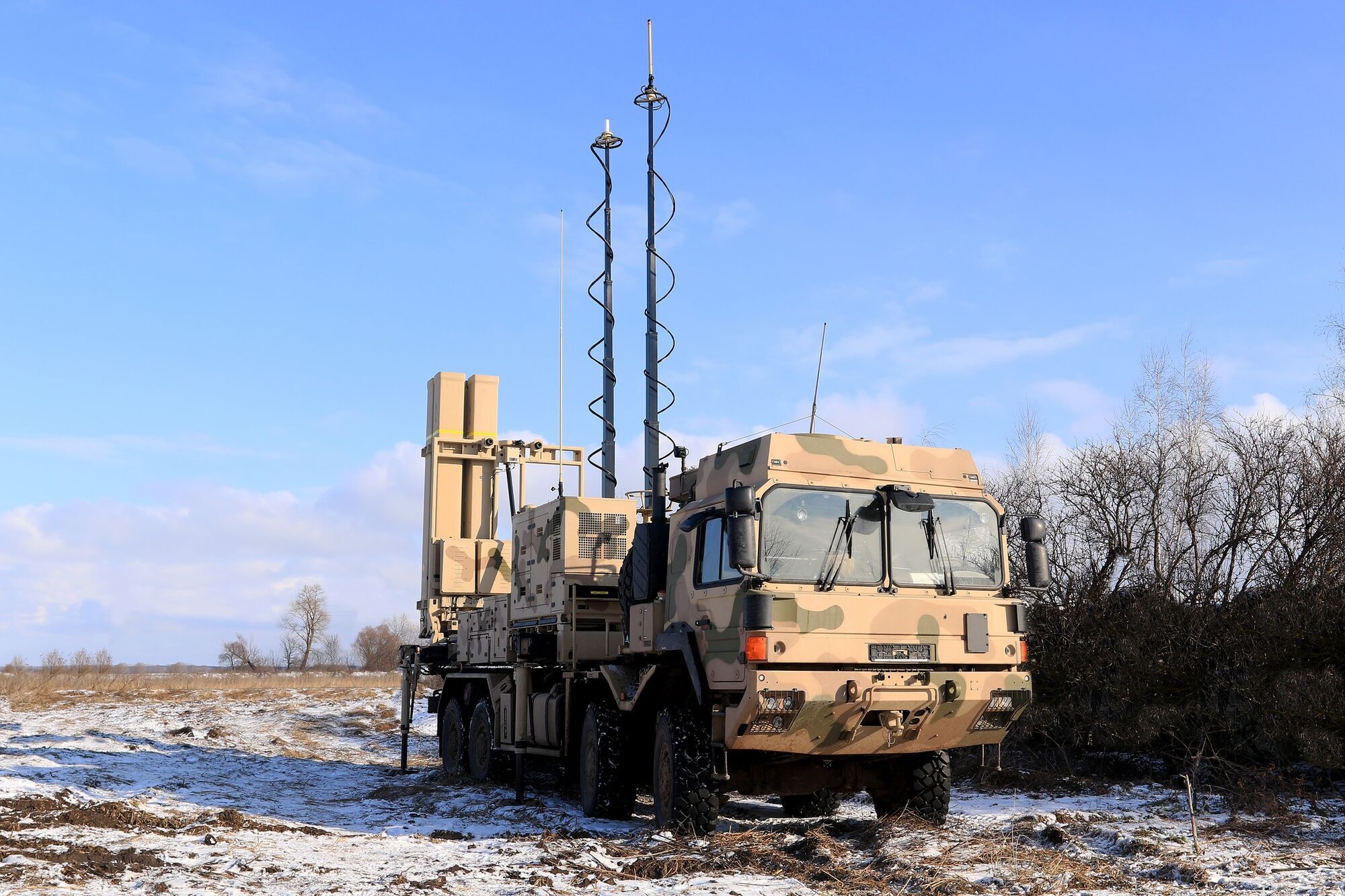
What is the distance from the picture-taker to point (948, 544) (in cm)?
1095

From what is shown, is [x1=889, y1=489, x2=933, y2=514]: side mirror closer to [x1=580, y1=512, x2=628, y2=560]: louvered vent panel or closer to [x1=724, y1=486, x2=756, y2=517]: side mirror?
[x1=724, y1=486, x2=756, y2=517]: side mirror

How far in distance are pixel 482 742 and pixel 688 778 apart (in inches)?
273

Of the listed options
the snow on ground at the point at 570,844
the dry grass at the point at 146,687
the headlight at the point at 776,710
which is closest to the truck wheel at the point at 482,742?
the snow on ground at the point at 570,844

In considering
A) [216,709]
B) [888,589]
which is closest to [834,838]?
[888,589]

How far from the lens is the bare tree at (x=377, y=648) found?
8406 cm

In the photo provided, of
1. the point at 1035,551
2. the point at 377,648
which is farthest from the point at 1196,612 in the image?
the point at 377,648

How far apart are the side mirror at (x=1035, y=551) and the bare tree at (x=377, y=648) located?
71.6 metres

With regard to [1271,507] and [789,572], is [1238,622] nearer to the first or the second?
[1271,507]

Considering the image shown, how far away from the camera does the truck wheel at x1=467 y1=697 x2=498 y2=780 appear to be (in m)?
16.8

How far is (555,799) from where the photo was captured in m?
15.0

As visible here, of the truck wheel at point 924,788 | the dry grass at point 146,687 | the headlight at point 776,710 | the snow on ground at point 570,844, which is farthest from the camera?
the dry grass at point 146,687

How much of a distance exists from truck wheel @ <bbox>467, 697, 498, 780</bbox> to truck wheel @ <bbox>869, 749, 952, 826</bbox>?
6.58m

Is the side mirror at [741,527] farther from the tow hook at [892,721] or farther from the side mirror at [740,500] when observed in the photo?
the tow hook at [892,721]

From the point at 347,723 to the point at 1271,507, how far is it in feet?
68.6
